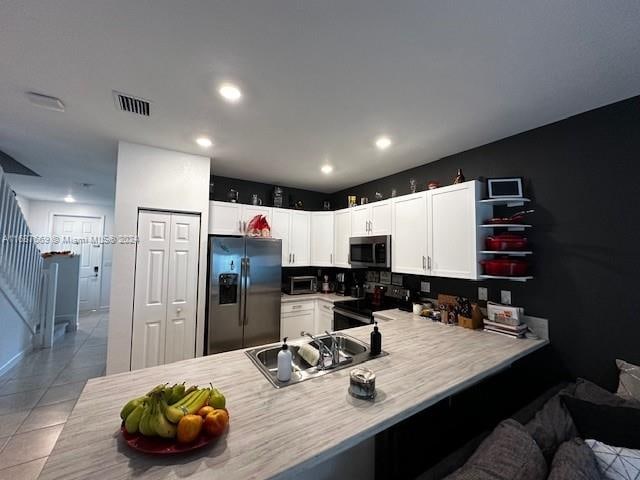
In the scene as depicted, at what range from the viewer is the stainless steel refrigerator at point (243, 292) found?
281 centimetres

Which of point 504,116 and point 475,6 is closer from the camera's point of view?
point 475,6

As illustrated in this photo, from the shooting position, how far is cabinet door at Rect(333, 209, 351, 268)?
12.0 feet

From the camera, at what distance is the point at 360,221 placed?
345 centimetres

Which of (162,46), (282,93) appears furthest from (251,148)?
(162,46)

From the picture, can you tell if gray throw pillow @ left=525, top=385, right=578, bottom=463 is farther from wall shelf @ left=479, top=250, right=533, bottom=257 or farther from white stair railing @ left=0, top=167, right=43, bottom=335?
Result: white stair railing @ left=0, top=167, right=43, bottom=335

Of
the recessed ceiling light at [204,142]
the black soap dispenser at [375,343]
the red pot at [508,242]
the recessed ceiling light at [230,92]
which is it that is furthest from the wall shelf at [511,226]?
the recessed ceiling light at [204,142]

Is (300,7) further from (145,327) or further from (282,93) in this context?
(145,327)

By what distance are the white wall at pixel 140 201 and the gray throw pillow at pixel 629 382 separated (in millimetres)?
3418

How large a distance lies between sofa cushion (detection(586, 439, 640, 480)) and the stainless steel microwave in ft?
6.46

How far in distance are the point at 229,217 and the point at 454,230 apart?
2.59 metres

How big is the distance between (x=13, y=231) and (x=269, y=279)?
3.29 meters

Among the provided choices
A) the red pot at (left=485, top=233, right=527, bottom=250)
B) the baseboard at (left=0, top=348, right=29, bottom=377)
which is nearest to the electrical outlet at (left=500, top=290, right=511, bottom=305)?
the red pot at (left=485, top=233, right=527, bottom=250)

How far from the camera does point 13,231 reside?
317 cm

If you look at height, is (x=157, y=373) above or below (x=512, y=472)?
above
